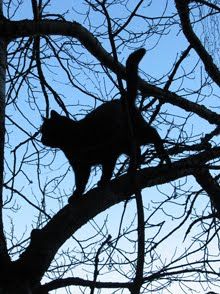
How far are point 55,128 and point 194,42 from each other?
1356 millimetres

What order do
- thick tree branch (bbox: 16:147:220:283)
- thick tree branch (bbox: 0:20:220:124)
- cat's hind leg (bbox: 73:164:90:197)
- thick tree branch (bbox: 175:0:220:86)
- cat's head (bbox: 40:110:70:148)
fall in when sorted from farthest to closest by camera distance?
cat's head (bbox: 40:110:70:148)
cat's hind leg (bbox: 73:164:90:197)
thick tree branch (bbox: 175:0:220:86)
thick tree branch (bbox: 0:20:220:124)
thick tree branch (bbox: 16:147:220:283)

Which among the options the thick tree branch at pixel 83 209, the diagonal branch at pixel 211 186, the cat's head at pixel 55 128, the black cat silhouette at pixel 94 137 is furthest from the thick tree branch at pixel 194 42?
the cat's head at pixel 55 128

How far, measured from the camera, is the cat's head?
4.12 m

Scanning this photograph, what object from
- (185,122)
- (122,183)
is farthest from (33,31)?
(185,122)

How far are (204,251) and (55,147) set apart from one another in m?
1.53

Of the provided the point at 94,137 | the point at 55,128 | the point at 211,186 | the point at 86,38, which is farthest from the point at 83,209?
the point at 55,128

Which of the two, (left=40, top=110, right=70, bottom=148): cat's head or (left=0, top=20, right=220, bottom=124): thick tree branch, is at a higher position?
(left=40, top=110, right=70, bottom=148): cat's head

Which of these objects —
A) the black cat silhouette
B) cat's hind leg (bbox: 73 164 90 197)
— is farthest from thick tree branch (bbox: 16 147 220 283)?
cat's hind leg (bbox: 73 164 90 197)

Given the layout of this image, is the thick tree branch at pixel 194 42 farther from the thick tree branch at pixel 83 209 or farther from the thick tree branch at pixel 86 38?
the thick tree branch at pixel 83 209

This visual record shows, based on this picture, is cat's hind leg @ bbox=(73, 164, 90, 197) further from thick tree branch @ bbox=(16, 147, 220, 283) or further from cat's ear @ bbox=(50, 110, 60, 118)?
thick tree branch @ bbox=(16, 147, 220, 283)

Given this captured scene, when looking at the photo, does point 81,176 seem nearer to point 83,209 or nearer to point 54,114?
point 54,114

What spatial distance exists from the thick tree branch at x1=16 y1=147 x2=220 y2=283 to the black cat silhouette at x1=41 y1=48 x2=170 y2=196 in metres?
0.73

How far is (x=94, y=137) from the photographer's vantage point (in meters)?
3.93

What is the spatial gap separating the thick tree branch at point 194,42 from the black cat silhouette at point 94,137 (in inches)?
20.6
